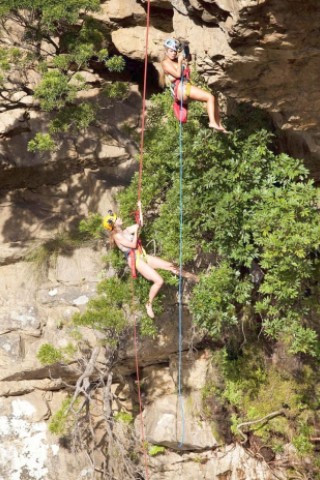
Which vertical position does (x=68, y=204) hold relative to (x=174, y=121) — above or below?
below

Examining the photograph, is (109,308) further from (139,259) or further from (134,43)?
(134,43)

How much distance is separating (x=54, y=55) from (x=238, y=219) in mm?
4749

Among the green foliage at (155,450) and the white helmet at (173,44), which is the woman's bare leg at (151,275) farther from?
the green foliage at (155,450)

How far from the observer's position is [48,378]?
37.1 ft

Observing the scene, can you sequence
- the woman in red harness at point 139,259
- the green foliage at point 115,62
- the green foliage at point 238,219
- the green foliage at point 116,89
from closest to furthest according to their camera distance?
the green foliage at point 238,219 → the woman in red harness at point 139,259 → the green foliage at point 115,62 → the green foliage at point 116,89

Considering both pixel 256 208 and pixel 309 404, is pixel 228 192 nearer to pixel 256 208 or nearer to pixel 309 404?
pixel 256 208

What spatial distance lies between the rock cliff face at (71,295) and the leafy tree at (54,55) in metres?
0.44

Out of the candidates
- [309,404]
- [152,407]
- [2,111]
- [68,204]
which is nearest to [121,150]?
[68,204]

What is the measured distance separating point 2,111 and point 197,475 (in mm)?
7478

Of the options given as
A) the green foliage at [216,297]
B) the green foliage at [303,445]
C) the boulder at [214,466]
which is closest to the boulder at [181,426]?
the boulder at [214,466]

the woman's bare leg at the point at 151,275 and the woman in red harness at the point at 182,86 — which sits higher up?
the woman in red harness at the point at 182,86

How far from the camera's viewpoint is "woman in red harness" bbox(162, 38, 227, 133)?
313 inches

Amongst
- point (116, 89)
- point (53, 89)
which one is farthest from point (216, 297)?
point (116, 89)

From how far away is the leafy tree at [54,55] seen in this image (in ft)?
32.6
